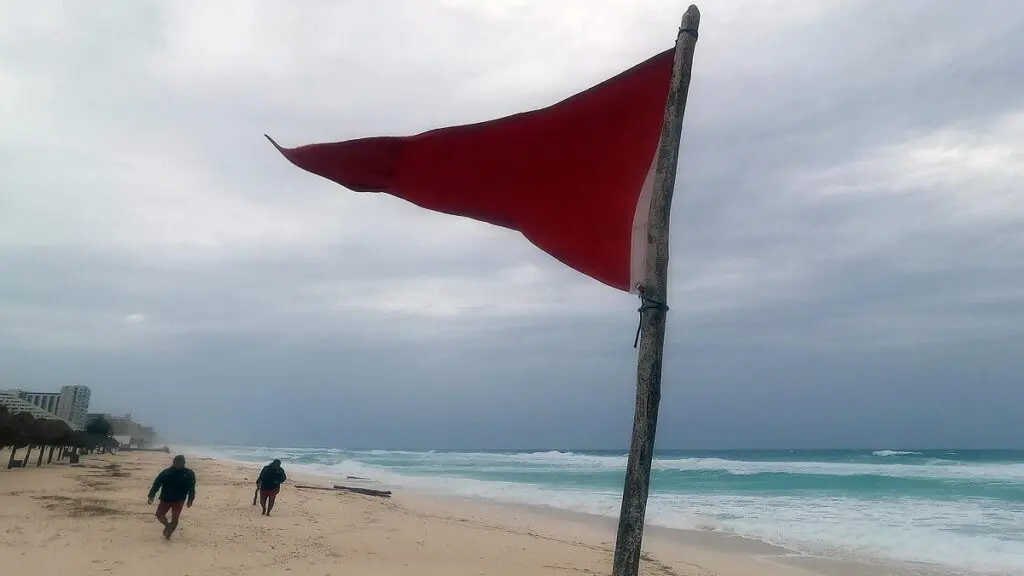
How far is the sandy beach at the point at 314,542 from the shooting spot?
10109 mm

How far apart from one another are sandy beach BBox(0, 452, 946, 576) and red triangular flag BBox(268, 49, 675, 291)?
778 cm

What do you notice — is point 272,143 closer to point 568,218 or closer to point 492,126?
point 492,126

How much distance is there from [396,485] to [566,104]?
29.5 meters

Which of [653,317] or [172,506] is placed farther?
[172,506]

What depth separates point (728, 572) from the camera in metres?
12.2

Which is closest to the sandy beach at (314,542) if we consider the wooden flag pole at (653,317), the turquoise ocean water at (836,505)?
the turquoise ocean water at (836,505)

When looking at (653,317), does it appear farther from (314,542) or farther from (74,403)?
(74,403)

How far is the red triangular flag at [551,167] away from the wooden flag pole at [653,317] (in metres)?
0.26

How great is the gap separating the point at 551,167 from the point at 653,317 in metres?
1.16

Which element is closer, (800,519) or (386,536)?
(386,536)

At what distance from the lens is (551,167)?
401 cm

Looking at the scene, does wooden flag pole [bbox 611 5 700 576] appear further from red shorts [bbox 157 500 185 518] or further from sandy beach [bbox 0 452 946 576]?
red shorts [bbox 157 500 185 518]

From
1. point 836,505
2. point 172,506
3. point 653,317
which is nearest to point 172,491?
point 172,506

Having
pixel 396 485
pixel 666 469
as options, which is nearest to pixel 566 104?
pixel 396 485
